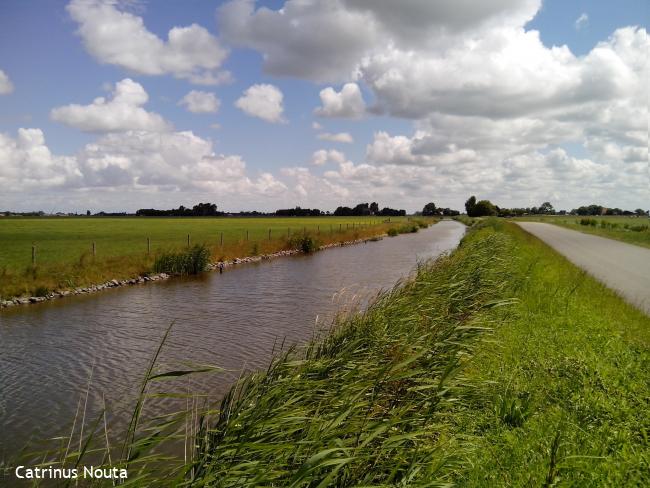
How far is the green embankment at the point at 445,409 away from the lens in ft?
14.9

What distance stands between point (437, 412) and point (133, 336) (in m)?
10.9

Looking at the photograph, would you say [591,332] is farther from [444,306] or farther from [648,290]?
[648,290]

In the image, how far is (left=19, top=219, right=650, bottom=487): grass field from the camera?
450 cm

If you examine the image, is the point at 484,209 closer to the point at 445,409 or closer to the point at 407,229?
the point at 407,229

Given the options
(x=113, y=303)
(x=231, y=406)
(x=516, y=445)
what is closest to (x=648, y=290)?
(x=516, y=445)

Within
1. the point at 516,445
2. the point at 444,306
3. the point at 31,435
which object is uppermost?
the point at 444,306

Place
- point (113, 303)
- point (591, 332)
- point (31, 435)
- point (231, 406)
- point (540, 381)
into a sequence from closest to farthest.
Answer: point (231, 406) → point (540, 381) → point (31, 435) → point (591, 332) → point (113, 303)

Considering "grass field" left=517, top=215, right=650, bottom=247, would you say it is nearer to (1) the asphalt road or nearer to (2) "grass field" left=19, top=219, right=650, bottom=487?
(1) the asphalt road

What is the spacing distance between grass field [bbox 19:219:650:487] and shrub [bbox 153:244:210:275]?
1956 centimetres

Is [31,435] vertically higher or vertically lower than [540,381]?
lower

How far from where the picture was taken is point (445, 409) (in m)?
6.31

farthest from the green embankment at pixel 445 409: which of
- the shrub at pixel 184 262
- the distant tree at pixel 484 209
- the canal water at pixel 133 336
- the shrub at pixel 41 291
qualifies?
the distant tree at pixel 484 209

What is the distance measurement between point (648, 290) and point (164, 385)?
15210 mm

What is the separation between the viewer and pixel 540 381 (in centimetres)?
687
